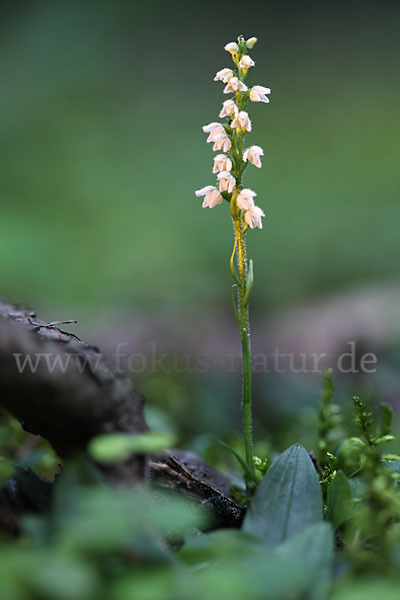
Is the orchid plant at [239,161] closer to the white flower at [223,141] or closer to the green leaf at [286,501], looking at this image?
the white flower at [223,141]

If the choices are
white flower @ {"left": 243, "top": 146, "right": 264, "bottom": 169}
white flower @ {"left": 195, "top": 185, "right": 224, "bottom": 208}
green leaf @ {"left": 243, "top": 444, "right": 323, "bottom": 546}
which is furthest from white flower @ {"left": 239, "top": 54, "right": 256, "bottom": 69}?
green leaf @ {"left": 243, "top": 444, "right": 323, "bottom": 546}

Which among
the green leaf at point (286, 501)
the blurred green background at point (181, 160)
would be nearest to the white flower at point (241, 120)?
the green leaf at point (286, 501)

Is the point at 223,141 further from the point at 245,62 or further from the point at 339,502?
the point at 339,502

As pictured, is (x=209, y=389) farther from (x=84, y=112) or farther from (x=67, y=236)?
(x=84, y=112)

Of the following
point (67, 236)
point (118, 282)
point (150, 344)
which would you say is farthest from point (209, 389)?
point (67, 236)

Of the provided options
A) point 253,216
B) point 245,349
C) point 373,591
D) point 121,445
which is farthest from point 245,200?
point 373,591
